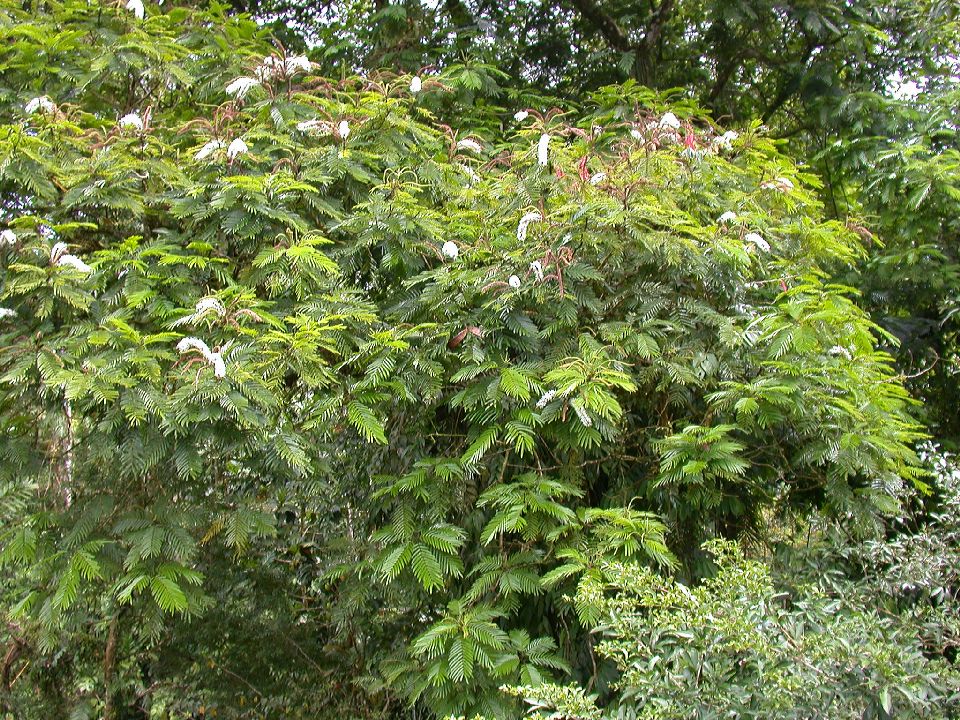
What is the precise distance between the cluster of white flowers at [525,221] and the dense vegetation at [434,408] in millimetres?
41

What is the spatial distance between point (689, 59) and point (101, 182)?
4507 mm

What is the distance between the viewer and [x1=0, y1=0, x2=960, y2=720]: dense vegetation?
8.62ft

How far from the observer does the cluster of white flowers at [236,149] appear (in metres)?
3.37

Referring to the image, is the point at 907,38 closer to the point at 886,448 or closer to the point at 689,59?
the point at 689,59

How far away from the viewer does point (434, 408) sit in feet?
10.8

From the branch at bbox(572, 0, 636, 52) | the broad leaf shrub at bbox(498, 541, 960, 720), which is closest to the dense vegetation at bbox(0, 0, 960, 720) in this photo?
the broad leaf shrub at bbox(498, 541, 960, 720)

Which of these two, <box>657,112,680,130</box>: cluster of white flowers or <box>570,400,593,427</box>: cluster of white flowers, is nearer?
<box>570,400,593,427</box>: cluster of white flowers

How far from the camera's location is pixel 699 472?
275 centimetres

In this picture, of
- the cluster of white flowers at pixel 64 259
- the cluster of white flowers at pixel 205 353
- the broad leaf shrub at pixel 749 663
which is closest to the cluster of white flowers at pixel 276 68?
the cluster of white flowers at pixel 64 259

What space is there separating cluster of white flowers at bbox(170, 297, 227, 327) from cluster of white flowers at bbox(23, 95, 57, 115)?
140 cm

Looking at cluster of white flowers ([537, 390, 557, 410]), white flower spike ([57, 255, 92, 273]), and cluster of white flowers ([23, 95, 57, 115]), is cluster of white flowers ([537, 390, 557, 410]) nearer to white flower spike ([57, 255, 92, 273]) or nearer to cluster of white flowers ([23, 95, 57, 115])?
white flower spike ([57, 255, 92, 273])

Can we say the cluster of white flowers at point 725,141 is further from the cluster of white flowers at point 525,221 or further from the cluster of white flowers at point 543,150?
the cluster of white flowers at point 525,221

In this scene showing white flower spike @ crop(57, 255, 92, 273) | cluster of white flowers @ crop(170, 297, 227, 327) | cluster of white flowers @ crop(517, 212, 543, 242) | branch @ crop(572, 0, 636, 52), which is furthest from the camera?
branch @ crop(572, 0, 636, 52)

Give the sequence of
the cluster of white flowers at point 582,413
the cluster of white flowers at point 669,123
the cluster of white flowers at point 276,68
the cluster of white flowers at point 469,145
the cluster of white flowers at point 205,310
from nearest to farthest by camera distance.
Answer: the cluster of white flowers at point 582,413 < the cluster of white flowers at point 205,310 < the cluster of white flowers at point 669,123 < the cluster of white flowers at point 276,68 < the cluster of white flowers at point 469,145
